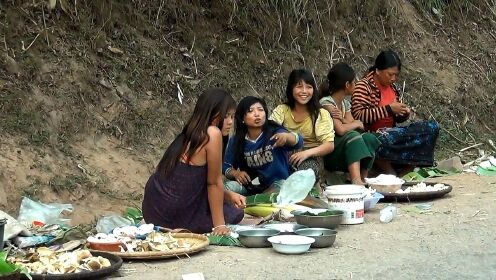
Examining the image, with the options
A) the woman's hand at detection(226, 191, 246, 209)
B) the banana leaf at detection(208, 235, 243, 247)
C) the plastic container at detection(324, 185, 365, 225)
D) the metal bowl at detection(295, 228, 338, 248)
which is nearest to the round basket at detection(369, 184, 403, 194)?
the plastic container at detection(324, 185, 365, 225)

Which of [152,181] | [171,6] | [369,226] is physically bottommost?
[369,226]

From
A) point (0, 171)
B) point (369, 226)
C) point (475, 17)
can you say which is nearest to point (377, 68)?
point (369, 226)

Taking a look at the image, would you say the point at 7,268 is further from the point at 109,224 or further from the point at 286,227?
the point at 286,227

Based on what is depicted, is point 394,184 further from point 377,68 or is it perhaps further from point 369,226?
point 377,68

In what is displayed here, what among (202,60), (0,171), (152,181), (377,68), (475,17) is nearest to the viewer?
(152,181)

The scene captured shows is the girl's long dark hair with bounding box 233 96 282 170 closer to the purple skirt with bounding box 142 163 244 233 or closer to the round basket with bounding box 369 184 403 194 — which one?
the round basket with bounding box 369 184 403 194

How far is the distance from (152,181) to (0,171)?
1.52 m

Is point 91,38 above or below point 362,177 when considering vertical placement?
above

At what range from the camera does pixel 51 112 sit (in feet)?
23.0

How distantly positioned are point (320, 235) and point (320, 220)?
1.40 feet

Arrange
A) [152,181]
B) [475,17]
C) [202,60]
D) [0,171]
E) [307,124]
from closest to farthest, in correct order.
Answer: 1. [152,181]
2. [0,171]
3. [307,124]
4. [202,60]
5. [475,17]

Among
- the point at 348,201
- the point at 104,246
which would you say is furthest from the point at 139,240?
the point at 348,201

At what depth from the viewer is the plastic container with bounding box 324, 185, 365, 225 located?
222 inches

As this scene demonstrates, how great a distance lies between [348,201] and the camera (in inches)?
223
